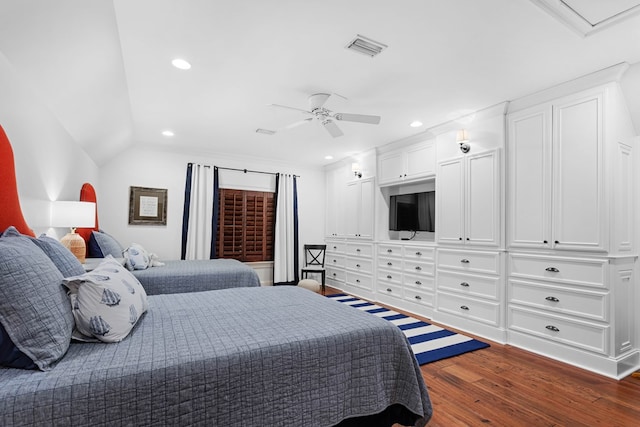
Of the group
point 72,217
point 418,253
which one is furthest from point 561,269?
point 72,217

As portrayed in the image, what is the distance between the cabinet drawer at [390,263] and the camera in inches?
189

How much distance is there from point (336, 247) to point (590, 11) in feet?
16.2

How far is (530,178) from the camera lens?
3.21m

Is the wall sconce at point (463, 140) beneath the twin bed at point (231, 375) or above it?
above

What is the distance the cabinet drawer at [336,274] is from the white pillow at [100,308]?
Answer: 4.77 meters

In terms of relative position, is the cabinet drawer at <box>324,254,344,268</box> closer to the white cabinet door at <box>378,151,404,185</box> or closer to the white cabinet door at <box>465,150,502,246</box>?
the white cabinet door at <box>378,151,404,185</box>

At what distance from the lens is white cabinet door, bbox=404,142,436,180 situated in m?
4.34

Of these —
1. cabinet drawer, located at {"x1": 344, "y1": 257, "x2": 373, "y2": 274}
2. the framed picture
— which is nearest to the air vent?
cabinet drawer, located at {"x1": 344, "y1": 257, "x2": 373, "y2": 274}

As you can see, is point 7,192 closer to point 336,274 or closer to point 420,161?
point 420,161

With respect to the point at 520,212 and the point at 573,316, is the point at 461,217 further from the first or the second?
the point at 573,316

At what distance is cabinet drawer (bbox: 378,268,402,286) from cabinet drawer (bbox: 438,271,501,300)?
78 cm

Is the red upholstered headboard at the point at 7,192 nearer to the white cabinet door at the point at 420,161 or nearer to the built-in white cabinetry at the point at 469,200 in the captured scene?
the built-in white cabinetry at the point at 469,200

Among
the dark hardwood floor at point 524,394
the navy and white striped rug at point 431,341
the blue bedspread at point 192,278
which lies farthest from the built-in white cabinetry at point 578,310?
the blue bedspread at point 192,278

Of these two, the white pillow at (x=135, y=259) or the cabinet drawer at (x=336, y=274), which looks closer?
the white pillow at (x=135, y=259)
